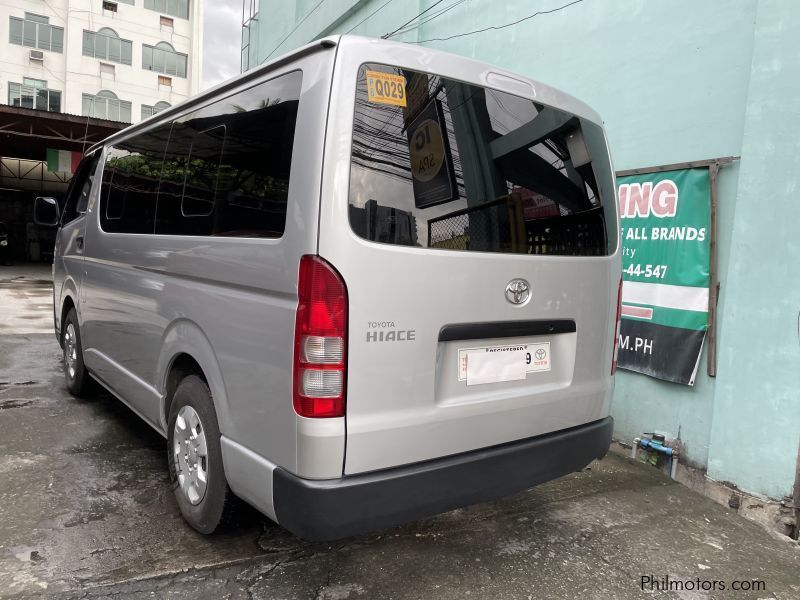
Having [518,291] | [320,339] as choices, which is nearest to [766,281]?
[518,291]

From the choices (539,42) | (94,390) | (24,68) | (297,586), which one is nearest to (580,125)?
(297,586)

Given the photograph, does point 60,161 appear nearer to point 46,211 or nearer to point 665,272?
point 46,211

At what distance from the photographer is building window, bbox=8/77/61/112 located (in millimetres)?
30375

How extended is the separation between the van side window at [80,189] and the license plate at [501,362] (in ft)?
11.7

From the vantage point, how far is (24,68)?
3056 centimetres

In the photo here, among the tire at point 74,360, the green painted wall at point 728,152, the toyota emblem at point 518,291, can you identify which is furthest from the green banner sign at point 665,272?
the tire at point 74,360

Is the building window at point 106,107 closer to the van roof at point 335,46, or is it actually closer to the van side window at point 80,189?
the van side window at point 80,189

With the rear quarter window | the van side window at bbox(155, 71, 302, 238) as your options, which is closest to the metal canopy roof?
the rear quarter window

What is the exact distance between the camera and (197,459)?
2627 mm

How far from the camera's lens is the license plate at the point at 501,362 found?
2.21 m

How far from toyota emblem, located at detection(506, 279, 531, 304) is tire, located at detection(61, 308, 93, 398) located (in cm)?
364

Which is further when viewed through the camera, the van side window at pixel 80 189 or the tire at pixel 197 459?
the van side window at pixel 80 189

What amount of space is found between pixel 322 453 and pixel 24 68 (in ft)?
121

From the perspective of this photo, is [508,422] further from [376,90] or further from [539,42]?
[539,42]
